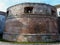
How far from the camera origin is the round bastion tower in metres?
9.76

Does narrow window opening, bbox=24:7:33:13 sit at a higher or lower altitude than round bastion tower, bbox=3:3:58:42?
higher

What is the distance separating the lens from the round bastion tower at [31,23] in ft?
32.0

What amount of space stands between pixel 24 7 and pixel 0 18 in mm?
6304

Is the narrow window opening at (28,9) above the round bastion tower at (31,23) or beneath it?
above

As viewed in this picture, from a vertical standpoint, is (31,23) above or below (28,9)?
below

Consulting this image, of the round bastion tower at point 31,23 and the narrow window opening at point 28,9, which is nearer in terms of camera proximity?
the round bastion tower at point 31,23

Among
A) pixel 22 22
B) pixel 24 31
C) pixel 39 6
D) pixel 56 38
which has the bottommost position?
pixel 56 38

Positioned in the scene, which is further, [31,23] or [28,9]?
[28,9]

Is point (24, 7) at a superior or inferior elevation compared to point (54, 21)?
superior

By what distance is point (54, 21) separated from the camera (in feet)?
36.4

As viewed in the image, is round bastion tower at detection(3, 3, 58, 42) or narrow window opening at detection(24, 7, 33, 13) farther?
narrow window opening at detection(24, 7, 33, 13)

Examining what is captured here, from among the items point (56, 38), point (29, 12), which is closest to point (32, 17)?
point (29, 12)

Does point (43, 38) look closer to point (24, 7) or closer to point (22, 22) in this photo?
point (22, 22)

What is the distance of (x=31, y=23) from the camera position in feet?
33.3
